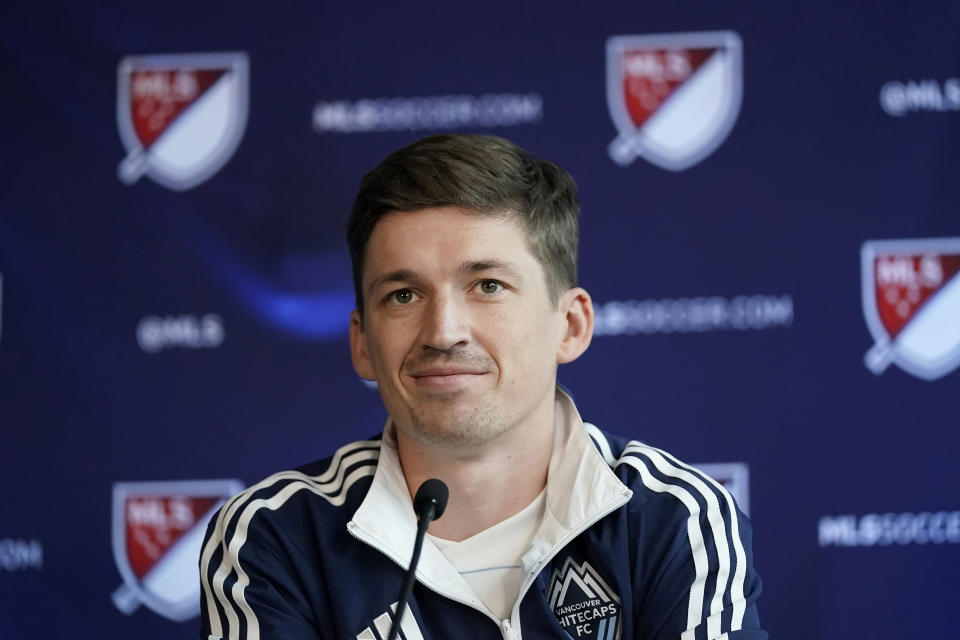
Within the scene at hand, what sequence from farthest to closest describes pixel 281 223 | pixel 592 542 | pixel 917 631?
pixel 281 223, pixel 917 631, pixel 592 542

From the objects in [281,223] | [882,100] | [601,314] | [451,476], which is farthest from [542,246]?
[882,100]

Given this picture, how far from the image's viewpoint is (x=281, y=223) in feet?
7.83

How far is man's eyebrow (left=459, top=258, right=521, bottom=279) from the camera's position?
161cm

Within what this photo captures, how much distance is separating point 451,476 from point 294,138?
1.05 metres

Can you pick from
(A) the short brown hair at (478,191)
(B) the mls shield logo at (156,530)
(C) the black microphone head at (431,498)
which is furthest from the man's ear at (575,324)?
(B) the mls shield logo at (156,530)

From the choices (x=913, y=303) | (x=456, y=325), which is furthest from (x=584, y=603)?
(x=913, y=303)

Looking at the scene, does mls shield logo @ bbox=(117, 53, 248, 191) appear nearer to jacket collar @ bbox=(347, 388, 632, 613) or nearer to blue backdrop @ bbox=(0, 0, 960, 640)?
blue backdrop @ bbox=(0, 0, 960, 640)

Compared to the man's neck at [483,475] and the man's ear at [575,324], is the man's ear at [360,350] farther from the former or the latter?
the man's ear at [575,324]

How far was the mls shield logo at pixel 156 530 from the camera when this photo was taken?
7.83ft

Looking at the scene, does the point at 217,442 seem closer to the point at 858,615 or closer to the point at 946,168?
the point at 858,615

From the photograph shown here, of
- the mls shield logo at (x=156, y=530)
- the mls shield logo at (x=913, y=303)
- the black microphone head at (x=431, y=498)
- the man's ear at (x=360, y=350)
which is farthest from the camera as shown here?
the mls shield logo at (x=156, y=530)

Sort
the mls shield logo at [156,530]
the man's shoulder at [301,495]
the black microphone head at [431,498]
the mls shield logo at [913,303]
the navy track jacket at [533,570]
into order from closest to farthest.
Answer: the black microphone head at [431,498], the navy track jacket at [533,570], the man's shoulder at [301,495], the mls shield logo at [913,303], the mls shield logo at [156,530]

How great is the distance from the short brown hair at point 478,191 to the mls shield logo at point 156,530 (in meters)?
0.86

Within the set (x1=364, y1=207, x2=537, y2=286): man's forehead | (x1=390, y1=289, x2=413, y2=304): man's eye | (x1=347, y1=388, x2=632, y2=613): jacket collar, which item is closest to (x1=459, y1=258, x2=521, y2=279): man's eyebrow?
(x1=364, y1=207, x2=537, y2=286): man's forehead
